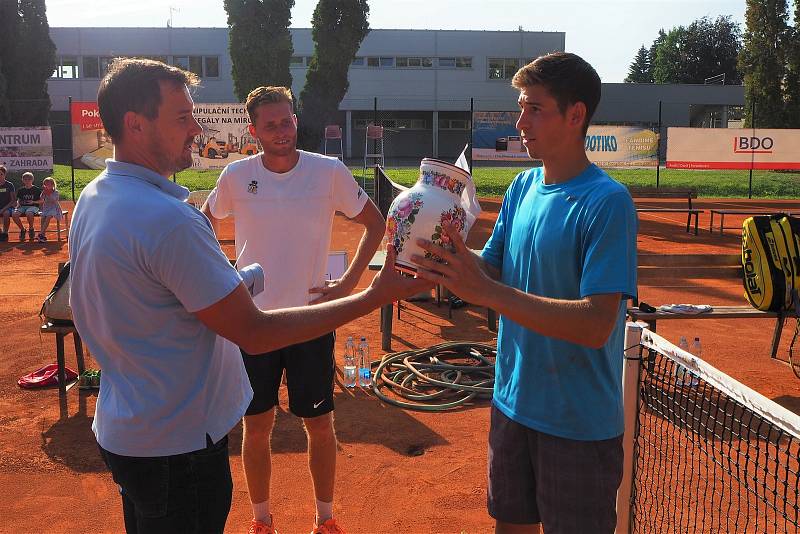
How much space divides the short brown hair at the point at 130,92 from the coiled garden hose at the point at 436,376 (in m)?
4.59

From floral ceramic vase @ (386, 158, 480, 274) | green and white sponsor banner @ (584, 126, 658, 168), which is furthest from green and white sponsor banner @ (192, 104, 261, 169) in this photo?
floral ceramic vase @ (386, 158, 480, 274)

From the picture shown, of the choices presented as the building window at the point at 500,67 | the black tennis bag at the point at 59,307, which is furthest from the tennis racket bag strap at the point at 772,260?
the building window at the point at 500,67

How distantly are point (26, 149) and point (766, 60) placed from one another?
107 ft

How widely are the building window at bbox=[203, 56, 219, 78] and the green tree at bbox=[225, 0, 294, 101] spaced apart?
17.3m

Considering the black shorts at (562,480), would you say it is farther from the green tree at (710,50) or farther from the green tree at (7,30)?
the green tree at (710,50)

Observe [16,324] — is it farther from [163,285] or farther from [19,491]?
[163,285]

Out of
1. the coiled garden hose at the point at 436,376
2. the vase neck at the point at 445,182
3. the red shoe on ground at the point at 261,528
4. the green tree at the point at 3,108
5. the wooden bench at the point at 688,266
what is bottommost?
the coiled garden hose at the point at 436,376

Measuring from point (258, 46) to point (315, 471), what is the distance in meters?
27.5

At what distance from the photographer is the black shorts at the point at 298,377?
384 cm

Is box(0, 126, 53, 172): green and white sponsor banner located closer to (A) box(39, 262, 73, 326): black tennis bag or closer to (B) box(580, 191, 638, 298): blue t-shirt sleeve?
(A) box(39, 262, 73, 326): black tennis bag

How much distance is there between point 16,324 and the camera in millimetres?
9422

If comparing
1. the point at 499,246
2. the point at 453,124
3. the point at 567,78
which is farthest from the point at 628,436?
the point at 453,124

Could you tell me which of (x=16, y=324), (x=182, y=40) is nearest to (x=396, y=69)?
(x=182, y=40)

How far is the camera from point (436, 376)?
735 centimetres
